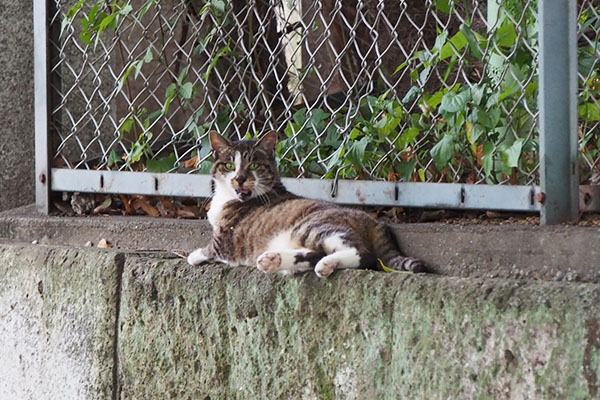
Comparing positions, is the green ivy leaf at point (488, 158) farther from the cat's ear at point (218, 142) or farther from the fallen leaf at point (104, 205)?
the fallen leaf at point (104, 205)

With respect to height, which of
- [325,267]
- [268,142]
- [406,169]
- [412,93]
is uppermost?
[412,93]

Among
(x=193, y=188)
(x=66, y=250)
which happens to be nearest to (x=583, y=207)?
(x=193, y=188)

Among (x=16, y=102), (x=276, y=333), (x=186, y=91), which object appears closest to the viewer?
(x=276, y=333)

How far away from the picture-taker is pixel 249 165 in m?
3.43

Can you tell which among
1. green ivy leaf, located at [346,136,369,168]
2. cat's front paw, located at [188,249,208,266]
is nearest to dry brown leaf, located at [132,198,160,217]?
cat's front paw, located at [188,249,208,266]

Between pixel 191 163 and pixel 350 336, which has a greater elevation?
pixel 191 163

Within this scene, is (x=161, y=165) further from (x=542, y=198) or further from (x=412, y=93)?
(x=542, y=198)

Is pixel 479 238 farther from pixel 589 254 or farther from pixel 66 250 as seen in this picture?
pixel 66 250

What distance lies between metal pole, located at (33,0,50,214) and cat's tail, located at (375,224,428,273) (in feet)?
6.24

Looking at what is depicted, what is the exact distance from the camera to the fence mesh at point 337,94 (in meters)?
2.90

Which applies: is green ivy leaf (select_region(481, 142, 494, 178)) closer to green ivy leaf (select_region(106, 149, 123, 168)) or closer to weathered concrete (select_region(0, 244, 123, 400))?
weathered concrete (select_region(0, 244, 123, 400))

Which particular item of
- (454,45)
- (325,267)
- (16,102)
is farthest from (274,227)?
(16,102)

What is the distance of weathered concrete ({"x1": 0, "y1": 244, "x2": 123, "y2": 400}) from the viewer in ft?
10.8

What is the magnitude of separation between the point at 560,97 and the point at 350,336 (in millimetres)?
915
